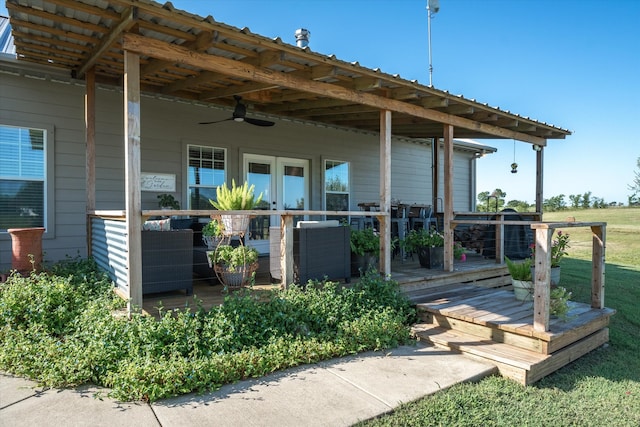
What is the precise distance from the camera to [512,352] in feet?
11.2

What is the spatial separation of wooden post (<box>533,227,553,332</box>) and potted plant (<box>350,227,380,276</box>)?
2092 millimetres

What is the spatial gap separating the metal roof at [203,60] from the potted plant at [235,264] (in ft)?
5.84

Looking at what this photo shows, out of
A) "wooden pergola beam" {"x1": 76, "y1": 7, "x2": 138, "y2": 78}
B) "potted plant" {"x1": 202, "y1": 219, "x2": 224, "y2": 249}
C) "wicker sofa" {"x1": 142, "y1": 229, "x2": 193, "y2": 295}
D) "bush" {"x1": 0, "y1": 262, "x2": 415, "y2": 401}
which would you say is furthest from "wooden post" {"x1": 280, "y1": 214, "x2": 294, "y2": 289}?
"wooden pergola beam" {"x1": 76, "y1": 7, "x2": 138, "y2": 78}

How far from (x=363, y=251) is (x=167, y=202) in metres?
2.96

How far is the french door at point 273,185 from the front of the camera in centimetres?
707

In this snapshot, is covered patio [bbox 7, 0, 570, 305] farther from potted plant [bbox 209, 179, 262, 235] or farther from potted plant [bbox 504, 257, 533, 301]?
potted plant [bbox 504, 257, 533, 301]

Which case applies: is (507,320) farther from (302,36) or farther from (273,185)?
(302,36)

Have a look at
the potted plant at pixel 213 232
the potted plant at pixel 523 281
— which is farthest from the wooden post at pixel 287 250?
the potted plant at pixel 523 281

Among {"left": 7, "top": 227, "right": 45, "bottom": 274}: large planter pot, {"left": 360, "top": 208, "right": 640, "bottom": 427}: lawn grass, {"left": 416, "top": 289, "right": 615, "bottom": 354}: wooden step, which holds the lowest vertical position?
{"left": 360, "top": 208, "right": 640, "bottom": 427}: lawn grass

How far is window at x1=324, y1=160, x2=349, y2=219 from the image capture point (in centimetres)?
815

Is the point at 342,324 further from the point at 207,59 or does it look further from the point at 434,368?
the point at 207,59

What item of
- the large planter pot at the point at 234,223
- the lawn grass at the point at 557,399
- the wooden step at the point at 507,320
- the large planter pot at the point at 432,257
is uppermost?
the large planter pot at the point at 234,223

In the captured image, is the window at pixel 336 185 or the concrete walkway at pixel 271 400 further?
the window at pixel 336 185

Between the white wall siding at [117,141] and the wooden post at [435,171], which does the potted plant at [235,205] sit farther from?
the wooden post at [435,171]
